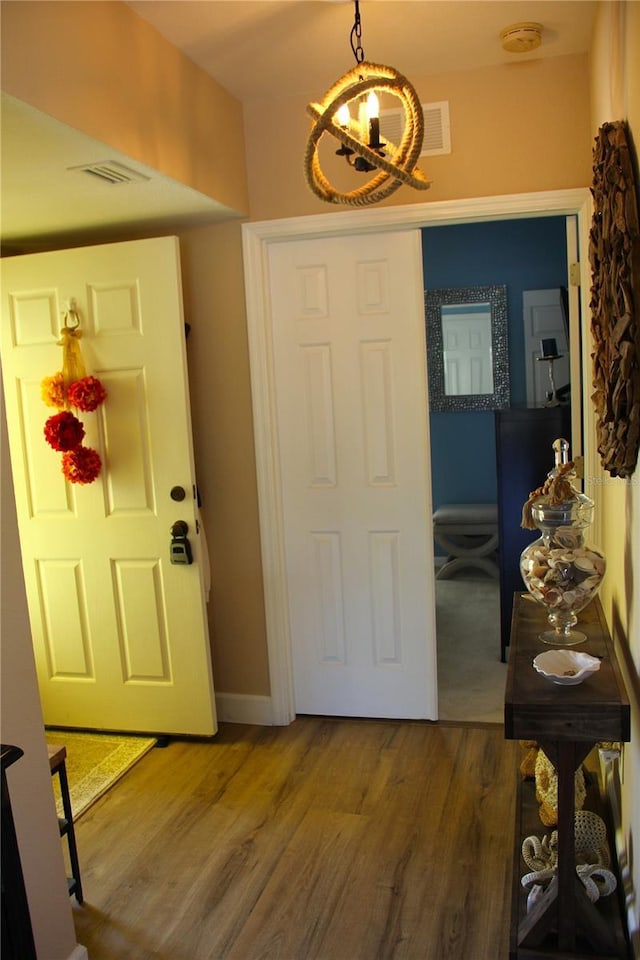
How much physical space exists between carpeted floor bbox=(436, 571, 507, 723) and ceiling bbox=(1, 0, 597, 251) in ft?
7.59

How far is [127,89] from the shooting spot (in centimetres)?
221

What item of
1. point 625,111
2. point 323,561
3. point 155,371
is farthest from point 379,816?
point 625,111

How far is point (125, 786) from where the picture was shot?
2.91 metres

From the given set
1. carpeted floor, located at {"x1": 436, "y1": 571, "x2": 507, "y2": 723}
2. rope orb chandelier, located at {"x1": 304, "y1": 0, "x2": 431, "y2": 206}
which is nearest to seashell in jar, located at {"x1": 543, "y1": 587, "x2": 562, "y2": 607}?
rope orb chandelier, located at {"x1": 304, "y1": 0, "x2": 431, "y2": 206}

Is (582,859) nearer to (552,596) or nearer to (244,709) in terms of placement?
(552,596)

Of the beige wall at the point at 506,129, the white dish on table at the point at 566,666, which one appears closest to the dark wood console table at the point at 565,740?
the white dish on table at the point at 566,666

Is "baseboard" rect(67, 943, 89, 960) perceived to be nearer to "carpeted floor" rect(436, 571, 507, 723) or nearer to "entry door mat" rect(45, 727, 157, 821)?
"entry door mat" rect(45, 727, 157, 821)

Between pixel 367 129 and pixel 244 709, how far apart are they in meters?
2.38

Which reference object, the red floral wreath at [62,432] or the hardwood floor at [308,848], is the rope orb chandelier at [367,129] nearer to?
the red floral wreath at [62,432]

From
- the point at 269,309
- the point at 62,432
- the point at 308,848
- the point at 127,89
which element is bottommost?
the point at 308,848

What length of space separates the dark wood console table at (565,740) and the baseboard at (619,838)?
0.05 meters

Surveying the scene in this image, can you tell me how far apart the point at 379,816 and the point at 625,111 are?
2216 mm

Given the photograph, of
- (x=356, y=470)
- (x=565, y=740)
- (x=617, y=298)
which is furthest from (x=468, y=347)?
(x=565, y=740)

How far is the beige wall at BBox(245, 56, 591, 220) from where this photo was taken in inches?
109
